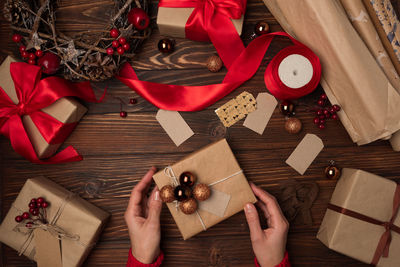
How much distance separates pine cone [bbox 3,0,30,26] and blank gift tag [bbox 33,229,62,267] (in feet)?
2.75

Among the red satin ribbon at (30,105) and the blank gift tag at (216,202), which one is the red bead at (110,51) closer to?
the red satin ribbon at (30,105)

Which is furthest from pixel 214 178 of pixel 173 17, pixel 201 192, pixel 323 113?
pixel 173 17

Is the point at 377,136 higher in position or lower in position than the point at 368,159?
higher

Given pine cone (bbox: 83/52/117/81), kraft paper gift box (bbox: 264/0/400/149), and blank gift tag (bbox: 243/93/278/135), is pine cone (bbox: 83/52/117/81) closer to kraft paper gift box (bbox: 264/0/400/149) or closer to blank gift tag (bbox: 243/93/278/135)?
blank gift tag (bbox: 243/93/278/135)

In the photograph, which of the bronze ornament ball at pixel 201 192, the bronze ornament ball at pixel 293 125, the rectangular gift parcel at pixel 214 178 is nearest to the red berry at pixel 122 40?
the rectangular gift parcel at pixel 214 178

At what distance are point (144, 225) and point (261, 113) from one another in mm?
673

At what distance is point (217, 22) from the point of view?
1.13 meters

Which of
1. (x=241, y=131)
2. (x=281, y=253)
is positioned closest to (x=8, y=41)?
(x=241, y=131)

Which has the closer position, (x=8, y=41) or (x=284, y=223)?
(x=284, y=223)

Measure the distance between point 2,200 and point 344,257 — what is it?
154 cm

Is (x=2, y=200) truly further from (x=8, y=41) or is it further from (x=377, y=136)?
(x=377, y=136)

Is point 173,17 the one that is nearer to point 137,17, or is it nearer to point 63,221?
point 137,17

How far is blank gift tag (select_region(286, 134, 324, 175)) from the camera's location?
3.96 feet

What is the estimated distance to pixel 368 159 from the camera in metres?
1.21
